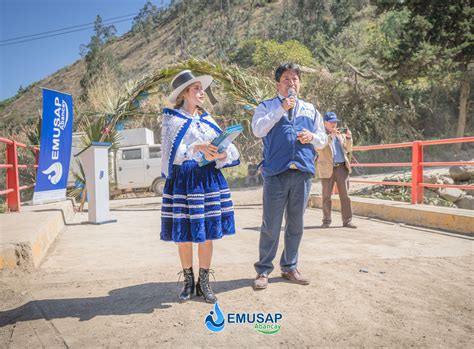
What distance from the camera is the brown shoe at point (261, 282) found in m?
3.36

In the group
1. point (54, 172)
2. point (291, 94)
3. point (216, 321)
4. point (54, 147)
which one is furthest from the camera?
point (54, 172)

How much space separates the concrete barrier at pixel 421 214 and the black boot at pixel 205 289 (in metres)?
4.00

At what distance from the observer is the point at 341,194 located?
657 cm

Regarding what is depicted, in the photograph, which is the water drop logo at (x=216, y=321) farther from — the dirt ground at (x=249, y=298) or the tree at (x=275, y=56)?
the tree at (x=275, y=56)

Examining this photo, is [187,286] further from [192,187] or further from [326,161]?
[326,161]

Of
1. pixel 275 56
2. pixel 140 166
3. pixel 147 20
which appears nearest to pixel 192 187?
pixel 140 166

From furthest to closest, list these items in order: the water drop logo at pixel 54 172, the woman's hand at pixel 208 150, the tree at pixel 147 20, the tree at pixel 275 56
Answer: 1. the tree at pixel 147 20
2. the tree at pixel 275 56
3. the water drop logo at pixel 54 172
4. the woman's hand at pixel 208 150

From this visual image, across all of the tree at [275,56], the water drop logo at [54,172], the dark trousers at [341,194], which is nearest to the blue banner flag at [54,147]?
the water drop logo at [54,172]

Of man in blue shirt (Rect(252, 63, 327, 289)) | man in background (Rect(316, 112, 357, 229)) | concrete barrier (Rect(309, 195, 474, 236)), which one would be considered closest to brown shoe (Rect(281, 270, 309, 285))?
man in blue shirt (Rect(252, 63, 327, 289))

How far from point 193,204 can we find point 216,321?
0.83 metres

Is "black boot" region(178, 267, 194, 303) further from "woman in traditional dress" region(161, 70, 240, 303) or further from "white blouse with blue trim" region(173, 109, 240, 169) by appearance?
"white blouse with blue trim" region(173, 109, 240, 169)

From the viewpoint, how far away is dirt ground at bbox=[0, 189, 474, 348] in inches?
97.9

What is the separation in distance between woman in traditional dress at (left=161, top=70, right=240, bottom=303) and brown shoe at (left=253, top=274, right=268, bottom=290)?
0.39 metres

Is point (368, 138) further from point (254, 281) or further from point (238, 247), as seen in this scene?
point (254, 281)
